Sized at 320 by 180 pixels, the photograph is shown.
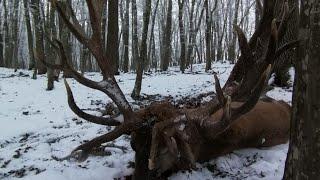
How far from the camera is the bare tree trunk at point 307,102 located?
2.89 meters

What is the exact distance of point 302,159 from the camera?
2.98 meters

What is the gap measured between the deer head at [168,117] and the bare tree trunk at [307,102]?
346 mm

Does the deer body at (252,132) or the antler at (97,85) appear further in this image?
the deer body at (252,132)

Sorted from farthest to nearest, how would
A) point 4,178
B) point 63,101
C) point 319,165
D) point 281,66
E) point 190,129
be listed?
point 63,101
point 281,66
point 4,178
point 190,129
point 319,165

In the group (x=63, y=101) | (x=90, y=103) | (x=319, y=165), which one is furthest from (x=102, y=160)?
(x=63, y=101)

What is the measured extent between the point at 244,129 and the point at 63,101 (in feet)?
23.4

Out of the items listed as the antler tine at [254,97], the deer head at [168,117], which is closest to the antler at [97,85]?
the deer head at [168,117]

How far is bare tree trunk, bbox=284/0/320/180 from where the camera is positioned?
2889 mm

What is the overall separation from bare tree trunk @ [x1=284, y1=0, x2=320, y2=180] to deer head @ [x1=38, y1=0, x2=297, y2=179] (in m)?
0.35

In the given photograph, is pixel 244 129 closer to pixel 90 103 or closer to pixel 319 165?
pixel 319 165

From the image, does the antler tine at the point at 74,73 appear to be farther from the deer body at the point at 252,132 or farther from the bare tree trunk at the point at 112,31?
the bare tree trunk at the point at 112,31

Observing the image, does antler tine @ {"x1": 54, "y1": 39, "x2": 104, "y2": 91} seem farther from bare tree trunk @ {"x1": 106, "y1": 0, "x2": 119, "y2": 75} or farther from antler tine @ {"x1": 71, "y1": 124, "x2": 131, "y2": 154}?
bare tree trunk @ {"x1": 106, "y1": 0, "x2": 119, "y2": 75}

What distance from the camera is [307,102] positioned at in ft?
9.68

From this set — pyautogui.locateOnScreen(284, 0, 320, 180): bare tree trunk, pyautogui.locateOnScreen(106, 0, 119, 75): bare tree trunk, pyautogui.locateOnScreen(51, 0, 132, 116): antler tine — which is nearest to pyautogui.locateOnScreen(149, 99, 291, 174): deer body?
pyautogui.locateOnScreen(51, 0, 132, 116): antler tine
